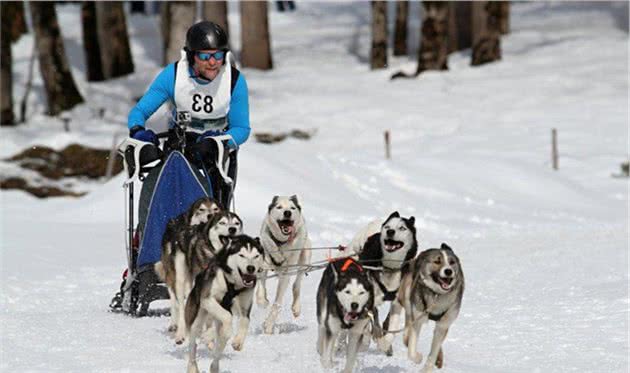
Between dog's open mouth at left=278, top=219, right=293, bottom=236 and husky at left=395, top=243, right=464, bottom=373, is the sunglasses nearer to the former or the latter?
dog's open mouth at left=278, top=219, right=293, bottom=236

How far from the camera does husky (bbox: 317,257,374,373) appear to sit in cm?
673

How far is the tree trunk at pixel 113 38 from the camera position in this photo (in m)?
30.4

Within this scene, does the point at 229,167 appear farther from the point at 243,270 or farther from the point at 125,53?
the point at 125,53

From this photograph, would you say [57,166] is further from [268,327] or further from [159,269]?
[268,327]

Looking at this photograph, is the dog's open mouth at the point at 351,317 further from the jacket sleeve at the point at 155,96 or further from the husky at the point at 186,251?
the jacket sleeve at the point at 155,96

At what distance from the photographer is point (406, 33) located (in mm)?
34125

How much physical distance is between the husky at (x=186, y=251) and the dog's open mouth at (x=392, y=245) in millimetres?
841

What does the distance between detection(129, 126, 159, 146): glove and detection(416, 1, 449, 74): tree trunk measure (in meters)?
20.1

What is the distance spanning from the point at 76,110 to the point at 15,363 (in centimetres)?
2095

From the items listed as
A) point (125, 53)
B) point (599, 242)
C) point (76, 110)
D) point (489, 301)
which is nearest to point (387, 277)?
point (489, 301)

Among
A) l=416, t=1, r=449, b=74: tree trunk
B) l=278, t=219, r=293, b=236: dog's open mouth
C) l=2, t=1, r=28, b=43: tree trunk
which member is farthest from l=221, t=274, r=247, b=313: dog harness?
l=2, t=1, r=28, b=43: tree trunk

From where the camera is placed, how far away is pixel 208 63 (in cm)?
880

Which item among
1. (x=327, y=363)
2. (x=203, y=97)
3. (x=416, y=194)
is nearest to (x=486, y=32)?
(x=416, y=194)

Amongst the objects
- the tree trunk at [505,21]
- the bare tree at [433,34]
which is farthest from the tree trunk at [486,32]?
the tree trunk at [505,21]
